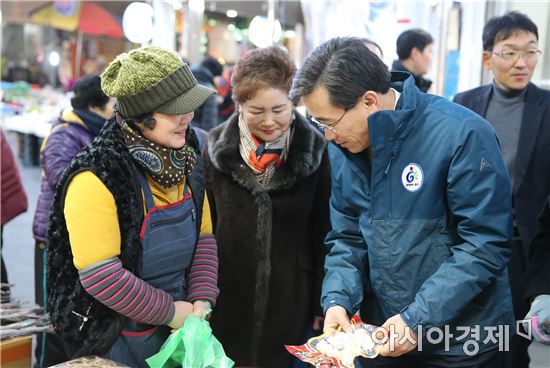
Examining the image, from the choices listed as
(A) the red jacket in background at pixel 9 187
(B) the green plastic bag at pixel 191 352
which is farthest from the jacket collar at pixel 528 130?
(A) the red jacket in background at pixel 9 187

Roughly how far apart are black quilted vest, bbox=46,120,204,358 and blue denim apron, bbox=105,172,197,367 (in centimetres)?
3

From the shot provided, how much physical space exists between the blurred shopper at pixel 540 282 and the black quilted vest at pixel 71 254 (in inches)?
42.1

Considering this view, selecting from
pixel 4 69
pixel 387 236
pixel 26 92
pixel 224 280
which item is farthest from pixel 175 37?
pixel 387 236

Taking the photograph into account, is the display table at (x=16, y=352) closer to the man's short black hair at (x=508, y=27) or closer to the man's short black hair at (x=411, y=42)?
the man's short black hair at (x=508, y=27)

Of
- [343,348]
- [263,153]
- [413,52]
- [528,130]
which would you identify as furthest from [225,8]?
[343,348]

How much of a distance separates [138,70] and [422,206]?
2.62ft

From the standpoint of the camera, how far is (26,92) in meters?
11.0

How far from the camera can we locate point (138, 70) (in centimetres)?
151

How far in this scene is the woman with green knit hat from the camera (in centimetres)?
146

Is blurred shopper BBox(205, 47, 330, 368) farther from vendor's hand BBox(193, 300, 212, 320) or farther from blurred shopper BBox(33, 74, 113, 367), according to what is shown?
blurred shopper BBox(33, 74, 113, 367)

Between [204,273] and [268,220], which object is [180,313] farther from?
[268,220]

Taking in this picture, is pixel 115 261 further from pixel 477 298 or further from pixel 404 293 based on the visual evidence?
pixel 477 298

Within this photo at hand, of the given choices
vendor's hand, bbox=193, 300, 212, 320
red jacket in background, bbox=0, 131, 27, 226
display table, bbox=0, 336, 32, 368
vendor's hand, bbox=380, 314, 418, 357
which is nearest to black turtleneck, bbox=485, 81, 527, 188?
vendor's hand, bbox=380, 314, 418, 357

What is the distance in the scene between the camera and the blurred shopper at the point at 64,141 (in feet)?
9.73
